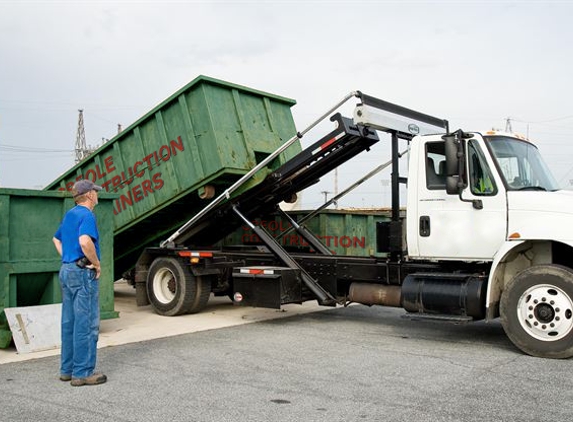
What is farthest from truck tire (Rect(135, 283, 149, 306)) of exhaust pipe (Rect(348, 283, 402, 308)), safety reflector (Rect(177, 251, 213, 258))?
exhaust pipe (Rect(348, 283, 402, 308))

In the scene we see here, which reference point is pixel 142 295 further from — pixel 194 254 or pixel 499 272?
pixel 499 272

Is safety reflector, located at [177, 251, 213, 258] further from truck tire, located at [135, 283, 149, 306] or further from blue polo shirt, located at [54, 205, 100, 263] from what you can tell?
blue polo shirt, located at [54, 205, 100, 263]

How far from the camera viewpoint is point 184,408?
4.62m

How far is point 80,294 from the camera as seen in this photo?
17.5 feet

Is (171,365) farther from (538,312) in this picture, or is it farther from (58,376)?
(538,312)

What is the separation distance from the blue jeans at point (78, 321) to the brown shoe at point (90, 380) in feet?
0.10

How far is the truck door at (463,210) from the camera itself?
689cm

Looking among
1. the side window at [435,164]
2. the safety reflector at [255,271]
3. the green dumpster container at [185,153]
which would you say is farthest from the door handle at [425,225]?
the green dumpster container at [185,153]


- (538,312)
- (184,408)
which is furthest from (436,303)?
(184,408)

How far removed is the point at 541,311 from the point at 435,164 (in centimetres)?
206

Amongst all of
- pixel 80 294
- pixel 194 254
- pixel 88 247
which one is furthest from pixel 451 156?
pixel 194 254

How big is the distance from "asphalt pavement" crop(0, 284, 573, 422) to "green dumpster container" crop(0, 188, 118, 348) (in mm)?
1011

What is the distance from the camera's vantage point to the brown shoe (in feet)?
17.3

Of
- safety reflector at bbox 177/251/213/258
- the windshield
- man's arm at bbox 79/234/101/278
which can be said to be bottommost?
safety reflector at bbox 177/251/213/258
